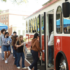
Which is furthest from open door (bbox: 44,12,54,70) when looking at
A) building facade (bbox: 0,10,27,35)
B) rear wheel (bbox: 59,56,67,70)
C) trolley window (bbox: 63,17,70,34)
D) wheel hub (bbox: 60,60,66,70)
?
building facade (bbox: 0,10,27,35)

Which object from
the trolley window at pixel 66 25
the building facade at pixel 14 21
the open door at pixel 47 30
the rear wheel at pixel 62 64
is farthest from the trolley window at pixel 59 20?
the building facade at pixel 14 21

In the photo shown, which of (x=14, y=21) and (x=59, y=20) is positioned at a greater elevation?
(x=14, y=21)

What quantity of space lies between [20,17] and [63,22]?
4961cm

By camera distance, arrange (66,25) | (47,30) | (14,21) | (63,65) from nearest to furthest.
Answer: (66,25) < (63,65) < (47,30) < (14,21)

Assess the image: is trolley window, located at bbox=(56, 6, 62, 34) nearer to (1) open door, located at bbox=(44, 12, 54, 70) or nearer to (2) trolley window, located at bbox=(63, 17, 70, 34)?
(2) trolley window, located at bbox=(63, 17, 70, 34)

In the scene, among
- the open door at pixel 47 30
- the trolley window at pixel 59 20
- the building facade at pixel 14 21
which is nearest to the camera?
the trolley window at pixel 59 20

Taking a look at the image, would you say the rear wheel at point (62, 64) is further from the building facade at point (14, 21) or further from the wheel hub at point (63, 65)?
the building facade at point (14, 21)

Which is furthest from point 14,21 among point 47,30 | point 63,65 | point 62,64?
point 63,65

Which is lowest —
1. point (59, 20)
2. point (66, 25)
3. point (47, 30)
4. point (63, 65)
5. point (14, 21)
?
point (63, 65)

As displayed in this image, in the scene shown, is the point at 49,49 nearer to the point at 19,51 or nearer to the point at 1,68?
the point at 19,51

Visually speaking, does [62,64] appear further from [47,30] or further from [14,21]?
[14,21]

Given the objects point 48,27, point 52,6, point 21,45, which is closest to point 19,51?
point 21,45

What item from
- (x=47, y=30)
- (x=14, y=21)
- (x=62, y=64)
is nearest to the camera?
(x=62, y=64)

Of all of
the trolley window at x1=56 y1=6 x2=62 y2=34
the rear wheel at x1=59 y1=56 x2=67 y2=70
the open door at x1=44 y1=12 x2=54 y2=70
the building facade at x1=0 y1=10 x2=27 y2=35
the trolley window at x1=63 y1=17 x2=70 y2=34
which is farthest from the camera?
the building facade at x1=0 y1=10 x2=27 y2=35
